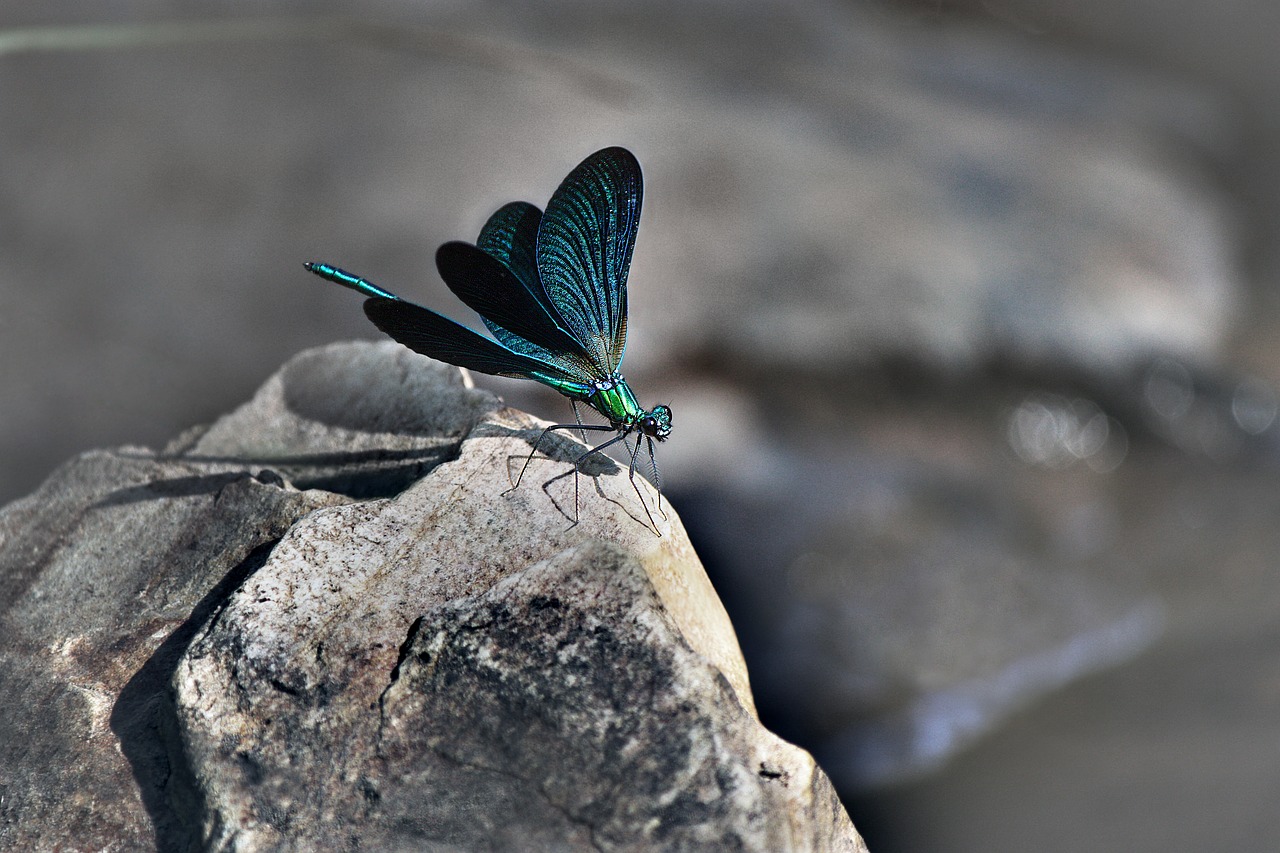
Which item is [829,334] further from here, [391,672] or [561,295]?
[391,672]

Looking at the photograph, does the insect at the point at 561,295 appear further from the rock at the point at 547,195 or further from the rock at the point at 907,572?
the rock at the point at 907,572

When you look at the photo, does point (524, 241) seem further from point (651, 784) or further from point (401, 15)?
point (401, 15)

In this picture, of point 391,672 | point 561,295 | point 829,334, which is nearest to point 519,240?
point 561,295

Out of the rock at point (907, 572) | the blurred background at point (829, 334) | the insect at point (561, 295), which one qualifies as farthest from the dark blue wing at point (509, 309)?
the rock at point (907, 572)

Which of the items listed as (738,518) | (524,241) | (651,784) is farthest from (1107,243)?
(651,784)

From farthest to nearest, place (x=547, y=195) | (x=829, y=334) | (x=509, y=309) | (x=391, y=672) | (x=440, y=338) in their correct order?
1. (x=829, y=334)
2. (x=547, y=195)
3. (x=509, y=309)
4. (x=440, y=338)
5. (x=391, y=672)
